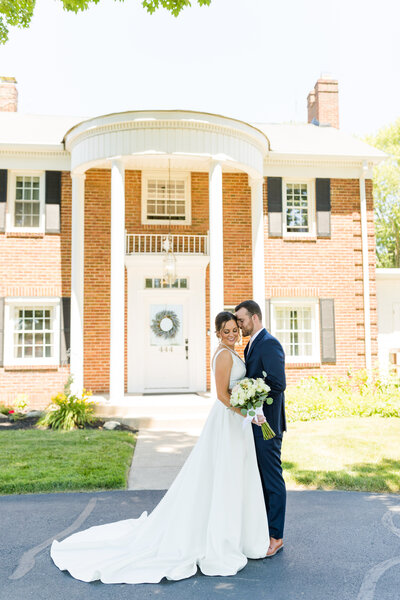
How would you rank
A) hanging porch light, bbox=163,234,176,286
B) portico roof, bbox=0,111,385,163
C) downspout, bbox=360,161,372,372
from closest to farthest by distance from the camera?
portico roof, bbox=0,111,385,163 < hanging porch light, bbox=163,234,176,286 < downspout, bbox=360,161,372,372

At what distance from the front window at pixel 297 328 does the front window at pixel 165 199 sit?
11.1 ft

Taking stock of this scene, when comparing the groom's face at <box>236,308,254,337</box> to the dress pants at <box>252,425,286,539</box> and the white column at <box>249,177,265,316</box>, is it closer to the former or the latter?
the dress pants at <box>252,425,286,539</box>

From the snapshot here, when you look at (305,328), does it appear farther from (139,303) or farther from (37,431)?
(37,431)

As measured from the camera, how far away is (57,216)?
12.6 m

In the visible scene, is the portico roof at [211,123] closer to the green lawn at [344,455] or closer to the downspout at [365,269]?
the downspout at [365,269]

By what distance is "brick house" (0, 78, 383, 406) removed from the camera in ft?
39.9

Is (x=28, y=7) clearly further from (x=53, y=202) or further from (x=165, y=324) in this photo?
(x=165, y=324)

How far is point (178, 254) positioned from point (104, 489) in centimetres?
712

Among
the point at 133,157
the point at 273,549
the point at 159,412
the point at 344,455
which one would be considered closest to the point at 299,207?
the point at 133,157

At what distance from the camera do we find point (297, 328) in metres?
Result: 13.3

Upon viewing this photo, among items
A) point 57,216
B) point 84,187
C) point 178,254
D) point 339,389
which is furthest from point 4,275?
point 339,389

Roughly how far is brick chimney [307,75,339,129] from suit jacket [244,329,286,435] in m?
13.6

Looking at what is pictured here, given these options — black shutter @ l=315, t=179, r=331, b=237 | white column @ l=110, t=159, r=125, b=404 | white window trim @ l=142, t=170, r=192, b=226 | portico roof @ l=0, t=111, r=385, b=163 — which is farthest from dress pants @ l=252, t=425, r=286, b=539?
black shutter @ l=315, t=179, r=331, b=237

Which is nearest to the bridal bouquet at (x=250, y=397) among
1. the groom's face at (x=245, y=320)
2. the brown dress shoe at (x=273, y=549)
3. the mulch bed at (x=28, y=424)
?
the groom's face at (x=245, y=320)
